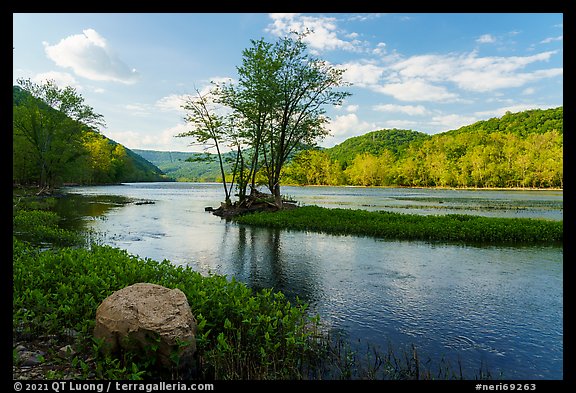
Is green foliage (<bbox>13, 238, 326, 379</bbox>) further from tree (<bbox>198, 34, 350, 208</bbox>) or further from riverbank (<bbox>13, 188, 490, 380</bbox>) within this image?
tree (<bbox>198, 34, 350, 208</bbox>)

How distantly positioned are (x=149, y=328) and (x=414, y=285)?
1136cm

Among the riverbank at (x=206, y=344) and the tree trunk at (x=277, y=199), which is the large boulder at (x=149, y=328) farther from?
the tree trunk at (x=277, y=199)

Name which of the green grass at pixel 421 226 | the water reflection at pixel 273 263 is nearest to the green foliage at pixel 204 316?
the water reflection at pixel 273 263

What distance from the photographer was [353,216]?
1350 inches

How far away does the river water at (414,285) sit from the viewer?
9203mm

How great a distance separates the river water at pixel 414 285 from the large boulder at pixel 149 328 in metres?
4.60

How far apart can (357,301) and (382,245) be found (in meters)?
12.2

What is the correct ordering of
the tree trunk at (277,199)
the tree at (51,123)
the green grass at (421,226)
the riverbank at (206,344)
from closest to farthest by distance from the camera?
the riverbank at (206,344)
the green grass at (421,226)
the tree trunk at (277,199)
the tree at (51,123)

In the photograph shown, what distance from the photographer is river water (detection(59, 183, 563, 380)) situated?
30.2ft

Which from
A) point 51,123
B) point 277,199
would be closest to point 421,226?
point 277,199

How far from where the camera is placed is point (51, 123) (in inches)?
2571

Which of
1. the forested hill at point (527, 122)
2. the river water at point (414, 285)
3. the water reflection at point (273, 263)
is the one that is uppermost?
the forested hill at point (527, 122)

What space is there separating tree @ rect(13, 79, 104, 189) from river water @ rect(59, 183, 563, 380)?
48699 millimetres
